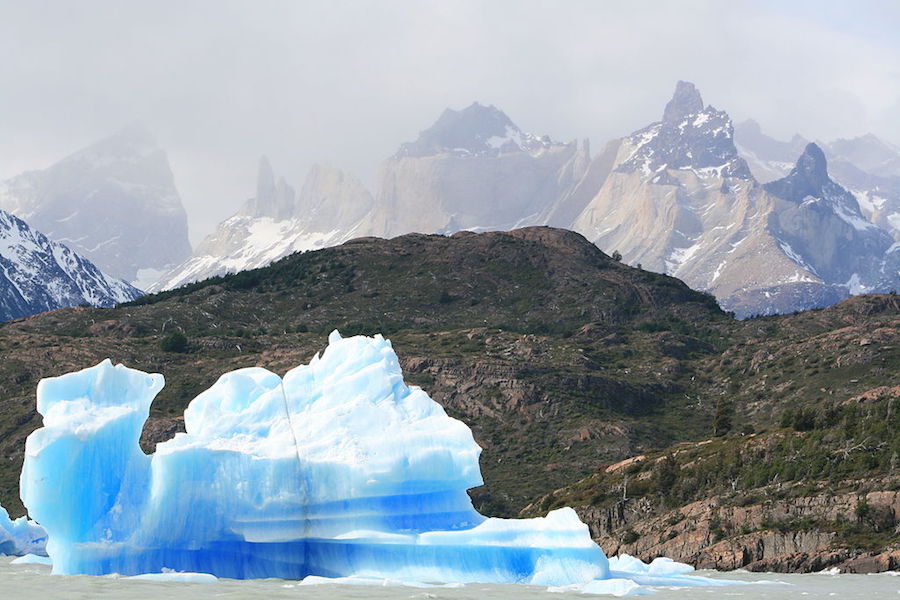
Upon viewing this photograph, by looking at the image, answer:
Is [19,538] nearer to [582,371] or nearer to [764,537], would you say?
[764,537]

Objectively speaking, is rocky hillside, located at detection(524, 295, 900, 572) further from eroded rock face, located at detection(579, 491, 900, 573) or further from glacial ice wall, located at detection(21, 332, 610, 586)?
glacial ice wall, located at detection(21, 332, 610, 586)

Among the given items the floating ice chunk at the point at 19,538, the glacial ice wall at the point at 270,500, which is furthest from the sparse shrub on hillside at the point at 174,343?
the glacial ice wall at the point at 270,500

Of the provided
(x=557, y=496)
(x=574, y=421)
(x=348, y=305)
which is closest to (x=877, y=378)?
(x=574, y=421)

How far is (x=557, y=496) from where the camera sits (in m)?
99.7

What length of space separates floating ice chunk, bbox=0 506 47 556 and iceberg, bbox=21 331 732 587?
29059mm

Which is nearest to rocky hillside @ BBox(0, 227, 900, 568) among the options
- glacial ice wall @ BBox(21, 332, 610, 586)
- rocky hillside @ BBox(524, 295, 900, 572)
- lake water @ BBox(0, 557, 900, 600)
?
rocky hillside @ BBox(524, 295, 900, 572)

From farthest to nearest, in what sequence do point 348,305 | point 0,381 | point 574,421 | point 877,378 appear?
point 348,305, point 0,381, point 574,421, point 877,378

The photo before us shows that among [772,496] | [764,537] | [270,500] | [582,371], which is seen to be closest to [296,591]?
[270,500]

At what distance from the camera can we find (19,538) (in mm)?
75562

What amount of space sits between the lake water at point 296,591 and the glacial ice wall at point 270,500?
1.33 m

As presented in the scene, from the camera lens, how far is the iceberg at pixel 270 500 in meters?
46.8

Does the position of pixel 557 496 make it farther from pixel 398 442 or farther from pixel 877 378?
pixel 398 442

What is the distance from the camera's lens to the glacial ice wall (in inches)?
1843

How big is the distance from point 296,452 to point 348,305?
13561 centimetres
